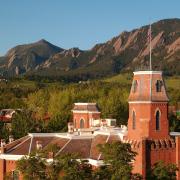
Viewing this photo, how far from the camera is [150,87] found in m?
49.1

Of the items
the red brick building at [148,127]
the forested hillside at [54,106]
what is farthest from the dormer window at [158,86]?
the forested hillside at [54,106]

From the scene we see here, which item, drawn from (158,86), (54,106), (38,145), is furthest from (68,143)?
(54,106)

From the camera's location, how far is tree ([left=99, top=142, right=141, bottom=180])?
42.2 metres

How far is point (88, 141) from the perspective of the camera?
54.6 meters

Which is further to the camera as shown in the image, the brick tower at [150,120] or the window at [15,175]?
the window at [15,175]

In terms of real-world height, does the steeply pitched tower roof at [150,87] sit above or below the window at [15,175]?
above

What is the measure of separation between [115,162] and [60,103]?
87.9m

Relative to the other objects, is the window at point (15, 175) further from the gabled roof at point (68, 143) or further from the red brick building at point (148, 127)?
→ the red brick building at point (148, 127)

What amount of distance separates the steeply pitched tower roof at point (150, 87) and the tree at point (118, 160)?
22.9ft

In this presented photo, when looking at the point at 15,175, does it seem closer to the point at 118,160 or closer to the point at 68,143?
the point at 68,143

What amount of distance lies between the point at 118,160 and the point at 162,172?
5.70m

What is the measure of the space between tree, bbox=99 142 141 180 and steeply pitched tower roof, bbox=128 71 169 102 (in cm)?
697

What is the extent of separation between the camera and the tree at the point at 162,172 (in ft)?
153

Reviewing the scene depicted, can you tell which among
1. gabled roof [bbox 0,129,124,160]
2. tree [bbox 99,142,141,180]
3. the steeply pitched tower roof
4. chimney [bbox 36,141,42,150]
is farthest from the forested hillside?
tree [bbox 99,142,141,180]
